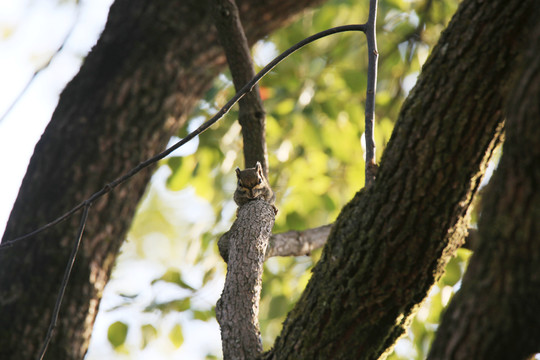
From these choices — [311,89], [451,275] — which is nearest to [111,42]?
[311,89]

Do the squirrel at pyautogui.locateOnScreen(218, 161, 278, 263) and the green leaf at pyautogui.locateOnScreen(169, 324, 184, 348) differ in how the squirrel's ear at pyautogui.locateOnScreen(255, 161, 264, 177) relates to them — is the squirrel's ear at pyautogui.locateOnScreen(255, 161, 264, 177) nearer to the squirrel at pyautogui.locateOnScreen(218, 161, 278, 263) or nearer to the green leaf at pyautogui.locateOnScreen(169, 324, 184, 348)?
the squirrel at pyautogui.locateOnScreen(218, 161, 278, 263)

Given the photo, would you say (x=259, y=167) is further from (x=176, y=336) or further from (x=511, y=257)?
(x=511, y=257)

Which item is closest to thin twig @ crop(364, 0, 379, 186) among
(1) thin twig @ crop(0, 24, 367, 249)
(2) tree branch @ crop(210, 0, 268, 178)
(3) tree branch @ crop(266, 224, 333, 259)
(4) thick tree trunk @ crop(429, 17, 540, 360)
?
(1) thin twig @ crop(0, 24, 367, 249)

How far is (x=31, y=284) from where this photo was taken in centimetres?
284

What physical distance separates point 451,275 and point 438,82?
5.70 ft

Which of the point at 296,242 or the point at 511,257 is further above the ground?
the point at 296,242

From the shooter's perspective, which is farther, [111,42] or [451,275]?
[111,42]

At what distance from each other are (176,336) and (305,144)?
1.49 m

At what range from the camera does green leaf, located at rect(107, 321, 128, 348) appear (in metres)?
3.13

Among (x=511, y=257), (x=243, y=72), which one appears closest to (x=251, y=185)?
(x=243, y=72)

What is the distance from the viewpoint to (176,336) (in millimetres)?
3389

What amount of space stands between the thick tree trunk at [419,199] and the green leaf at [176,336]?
2.00m

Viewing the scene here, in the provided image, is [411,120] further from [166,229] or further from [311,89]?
[166,229]

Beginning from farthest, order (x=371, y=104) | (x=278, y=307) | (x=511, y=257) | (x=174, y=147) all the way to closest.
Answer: (x=278, y=307) → (x=371, y=104) → (x=174, y=147) → (x=511, y=257)
